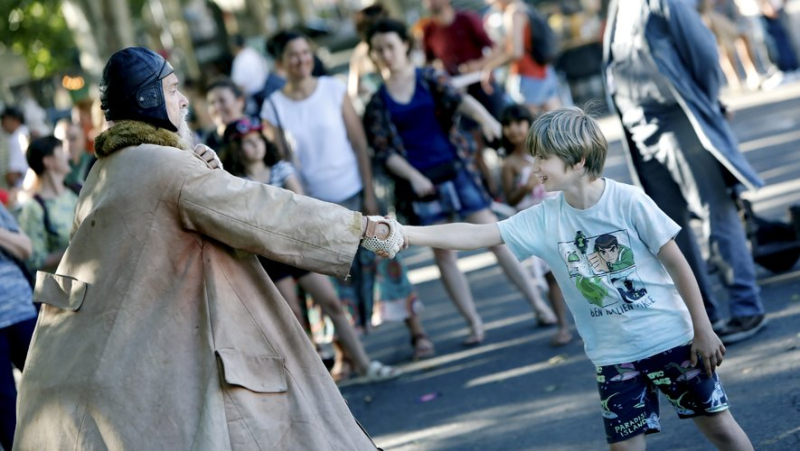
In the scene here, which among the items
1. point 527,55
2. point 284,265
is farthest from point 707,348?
point 527,55

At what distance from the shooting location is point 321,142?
819 cm

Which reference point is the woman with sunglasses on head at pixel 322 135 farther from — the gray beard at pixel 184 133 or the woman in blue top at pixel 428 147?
the gray beard at pixel 184 133

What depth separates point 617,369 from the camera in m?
4.21

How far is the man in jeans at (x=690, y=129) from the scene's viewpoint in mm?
6660

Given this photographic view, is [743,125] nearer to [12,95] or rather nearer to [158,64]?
[158,64]

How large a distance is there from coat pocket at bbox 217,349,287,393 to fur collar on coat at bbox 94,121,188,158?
0.72 m

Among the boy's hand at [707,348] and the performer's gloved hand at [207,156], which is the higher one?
the performer's gloved hand at [207,156]

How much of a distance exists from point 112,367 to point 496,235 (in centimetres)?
140

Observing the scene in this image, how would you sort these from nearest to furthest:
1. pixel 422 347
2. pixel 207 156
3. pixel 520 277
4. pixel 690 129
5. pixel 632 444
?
pixel 207 156 → pixel 632 444 → pixel 690 129 → pixel 520 277 → pixel 422 347

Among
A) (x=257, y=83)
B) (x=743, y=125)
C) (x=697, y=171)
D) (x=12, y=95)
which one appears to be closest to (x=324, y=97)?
(x=697, y=171)

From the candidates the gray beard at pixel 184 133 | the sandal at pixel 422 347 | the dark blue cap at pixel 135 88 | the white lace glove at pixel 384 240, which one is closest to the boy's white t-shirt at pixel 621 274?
the white lace glove at pixel 384 240

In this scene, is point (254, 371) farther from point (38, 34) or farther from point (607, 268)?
point (38, 34)

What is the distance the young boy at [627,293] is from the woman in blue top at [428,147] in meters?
3.88

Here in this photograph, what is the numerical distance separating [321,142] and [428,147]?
70 cm
